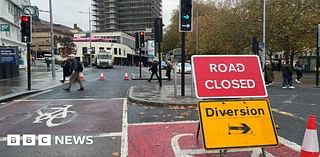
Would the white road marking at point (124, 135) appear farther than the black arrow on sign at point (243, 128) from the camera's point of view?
Yes

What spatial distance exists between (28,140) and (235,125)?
3991 mm

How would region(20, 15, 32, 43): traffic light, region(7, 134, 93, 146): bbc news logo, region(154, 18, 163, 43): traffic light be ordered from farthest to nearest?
region(20, 15, 32, 43): traffic light
region(154, 18, 163, 43): traffic light
region(7, 134, 93, 146): bbc news logo

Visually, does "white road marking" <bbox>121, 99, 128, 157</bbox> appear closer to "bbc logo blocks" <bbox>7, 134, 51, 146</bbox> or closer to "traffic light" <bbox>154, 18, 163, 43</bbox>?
"bbc logo blocks" <bbox>7, 134, 51, 146</bbox>

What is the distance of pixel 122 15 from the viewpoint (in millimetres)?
145625

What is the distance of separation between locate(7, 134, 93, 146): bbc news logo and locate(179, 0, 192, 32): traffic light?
22.5 ft

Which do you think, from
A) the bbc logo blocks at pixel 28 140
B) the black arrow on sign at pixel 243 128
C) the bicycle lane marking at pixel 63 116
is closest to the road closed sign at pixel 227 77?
the black arrow on sign at pixel 243 128

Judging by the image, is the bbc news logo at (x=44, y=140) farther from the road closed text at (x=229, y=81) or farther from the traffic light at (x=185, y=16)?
the traffic light at (x=185, y=16)

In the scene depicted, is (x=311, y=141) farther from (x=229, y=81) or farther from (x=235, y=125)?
(x=229, y=81)

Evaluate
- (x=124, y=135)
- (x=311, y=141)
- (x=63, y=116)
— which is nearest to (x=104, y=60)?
(x=63, y=116)

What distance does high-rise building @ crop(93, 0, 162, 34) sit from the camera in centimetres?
14025

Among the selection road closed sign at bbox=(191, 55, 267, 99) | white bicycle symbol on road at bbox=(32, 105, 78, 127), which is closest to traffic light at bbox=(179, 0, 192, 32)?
white bicycle symbol on road at bbox=(32, 105, 78, 127)

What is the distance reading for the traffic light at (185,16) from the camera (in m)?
13.0

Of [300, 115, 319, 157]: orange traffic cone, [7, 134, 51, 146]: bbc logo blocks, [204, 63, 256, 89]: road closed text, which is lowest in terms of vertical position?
[7, 134, 51, 146]: bbc logo blocks

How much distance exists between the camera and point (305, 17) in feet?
100
